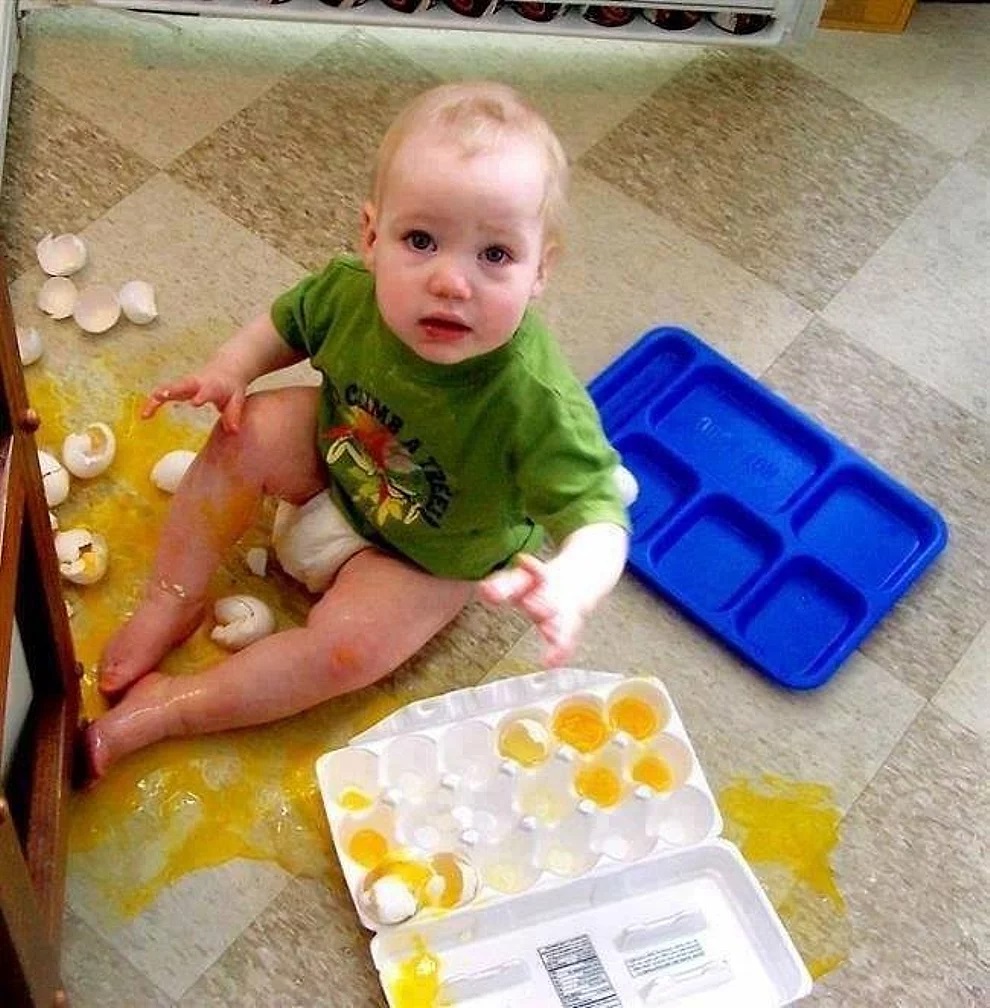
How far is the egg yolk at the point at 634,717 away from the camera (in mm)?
993

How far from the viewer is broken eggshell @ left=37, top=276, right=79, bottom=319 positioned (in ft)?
3.74

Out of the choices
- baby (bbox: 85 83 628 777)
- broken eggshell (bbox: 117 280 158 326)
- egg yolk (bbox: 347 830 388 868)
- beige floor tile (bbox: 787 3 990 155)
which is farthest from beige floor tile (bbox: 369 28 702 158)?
egg yolk (bbox: 347 830 388 868)

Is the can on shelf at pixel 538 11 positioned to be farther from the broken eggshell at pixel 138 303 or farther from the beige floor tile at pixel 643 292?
the broken eggshell at pixel 138 303

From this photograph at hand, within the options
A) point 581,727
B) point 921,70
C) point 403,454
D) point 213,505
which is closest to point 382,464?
point 403,454

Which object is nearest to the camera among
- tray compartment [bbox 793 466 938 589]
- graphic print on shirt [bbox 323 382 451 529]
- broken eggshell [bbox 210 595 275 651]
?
graphic print on shirt [bbox 323 382 451 529]

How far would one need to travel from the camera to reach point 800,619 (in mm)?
1082

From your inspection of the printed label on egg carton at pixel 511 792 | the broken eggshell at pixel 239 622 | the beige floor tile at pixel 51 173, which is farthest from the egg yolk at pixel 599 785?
the beige floor tile at pixel 51 173

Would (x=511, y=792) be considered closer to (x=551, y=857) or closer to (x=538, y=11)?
(x=551, y=857)

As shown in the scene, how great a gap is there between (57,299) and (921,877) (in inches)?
29.8

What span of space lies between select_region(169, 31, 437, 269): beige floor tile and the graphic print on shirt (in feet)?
1.09

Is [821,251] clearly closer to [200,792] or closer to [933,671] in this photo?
[933,671]

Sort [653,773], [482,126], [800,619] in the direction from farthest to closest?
[800,619], [653,773], [482,126]

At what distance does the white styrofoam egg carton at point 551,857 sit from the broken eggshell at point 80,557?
8.3 inches

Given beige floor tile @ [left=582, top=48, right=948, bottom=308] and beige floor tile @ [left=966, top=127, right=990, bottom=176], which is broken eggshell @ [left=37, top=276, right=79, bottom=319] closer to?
beige floor tile @ [left=582, top=48, right=948, bottom=308]
